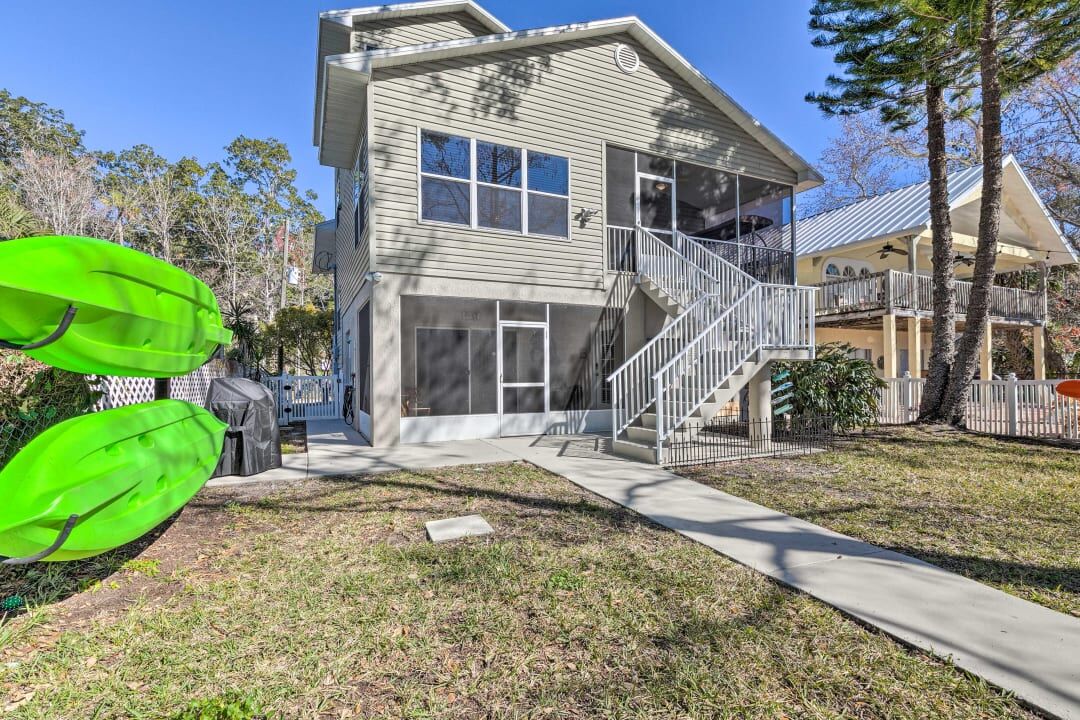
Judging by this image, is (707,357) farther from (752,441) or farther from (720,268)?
(720,268)

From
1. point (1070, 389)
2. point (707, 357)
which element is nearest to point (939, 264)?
point (1070, 389)

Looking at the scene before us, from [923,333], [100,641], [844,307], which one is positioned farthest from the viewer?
[923,333]

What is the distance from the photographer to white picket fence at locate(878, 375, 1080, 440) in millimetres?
8516

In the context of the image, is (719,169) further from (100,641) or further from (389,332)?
(100,641)

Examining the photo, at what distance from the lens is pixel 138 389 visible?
6047 mm

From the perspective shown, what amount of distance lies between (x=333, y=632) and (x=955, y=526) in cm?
478

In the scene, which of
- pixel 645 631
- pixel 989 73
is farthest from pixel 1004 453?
pixel 645 631

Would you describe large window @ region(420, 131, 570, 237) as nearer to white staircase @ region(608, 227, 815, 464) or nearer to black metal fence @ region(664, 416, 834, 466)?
white staircase @ region(608, 227, 815, 464)

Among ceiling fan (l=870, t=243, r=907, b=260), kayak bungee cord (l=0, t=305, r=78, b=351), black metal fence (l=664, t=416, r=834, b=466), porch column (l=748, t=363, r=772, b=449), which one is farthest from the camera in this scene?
ceiling fan (l=870, t=243, r=907, b=260)

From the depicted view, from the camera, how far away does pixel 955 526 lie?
426cm

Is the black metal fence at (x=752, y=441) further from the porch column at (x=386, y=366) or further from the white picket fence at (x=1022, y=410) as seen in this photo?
the porch column at (x=386, y=366)

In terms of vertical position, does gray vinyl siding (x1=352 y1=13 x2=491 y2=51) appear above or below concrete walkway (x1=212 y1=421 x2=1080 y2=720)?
above

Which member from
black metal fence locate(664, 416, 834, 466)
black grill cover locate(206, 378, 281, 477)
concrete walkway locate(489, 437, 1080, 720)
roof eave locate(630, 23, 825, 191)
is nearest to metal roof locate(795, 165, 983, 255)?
roof eave locate(630, 23, 825, 191)

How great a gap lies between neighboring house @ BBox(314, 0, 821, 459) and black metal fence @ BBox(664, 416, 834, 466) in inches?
11.4
